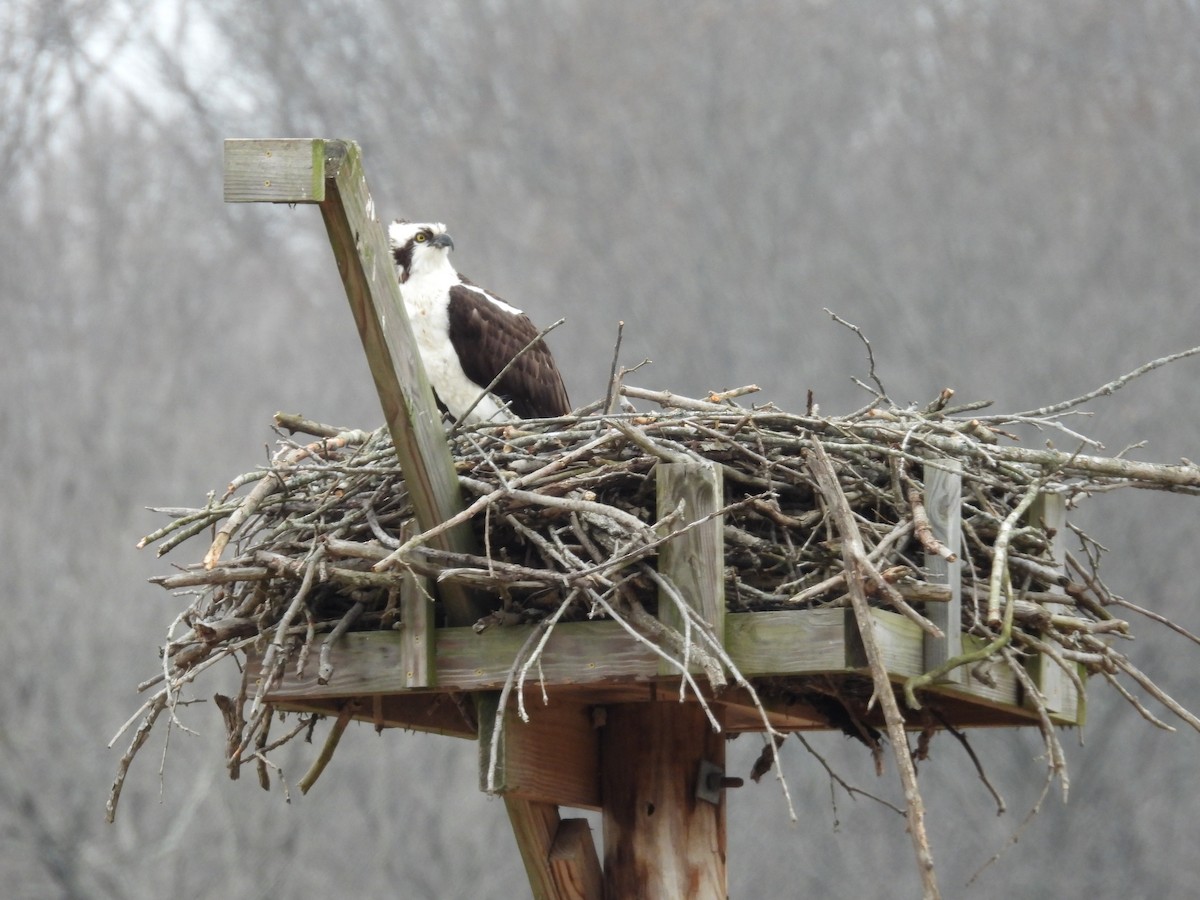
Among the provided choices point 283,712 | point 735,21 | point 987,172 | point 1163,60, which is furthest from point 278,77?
point 283,712

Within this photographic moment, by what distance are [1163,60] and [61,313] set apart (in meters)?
9.21

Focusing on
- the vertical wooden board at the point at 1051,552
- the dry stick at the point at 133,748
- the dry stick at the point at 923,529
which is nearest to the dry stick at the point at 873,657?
the dry stick at the point at 923,529

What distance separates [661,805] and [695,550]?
88 cm

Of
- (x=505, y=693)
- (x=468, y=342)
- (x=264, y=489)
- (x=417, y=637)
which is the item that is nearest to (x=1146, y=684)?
(x=505, y=693)

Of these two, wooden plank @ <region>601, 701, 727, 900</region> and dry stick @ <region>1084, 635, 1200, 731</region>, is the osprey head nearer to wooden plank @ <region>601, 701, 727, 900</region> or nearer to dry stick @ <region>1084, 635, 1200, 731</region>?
wooden plank @ <region>601, 701, 727, 900</region>

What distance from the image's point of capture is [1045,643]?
3861 mm

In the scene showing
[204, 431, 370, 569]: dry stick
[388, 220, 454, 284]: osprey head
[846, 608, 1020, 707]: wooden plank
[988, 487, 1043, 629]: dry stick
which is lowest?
[846, 608, 1020, 707]: wooden plank

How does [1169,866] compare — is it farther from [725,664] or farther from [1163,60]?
[725,664]

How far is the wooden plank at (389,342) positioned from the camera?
324 cm

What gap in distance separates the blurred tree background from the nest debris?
8283 millimetres

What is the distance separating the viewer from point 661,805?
13.7 ft

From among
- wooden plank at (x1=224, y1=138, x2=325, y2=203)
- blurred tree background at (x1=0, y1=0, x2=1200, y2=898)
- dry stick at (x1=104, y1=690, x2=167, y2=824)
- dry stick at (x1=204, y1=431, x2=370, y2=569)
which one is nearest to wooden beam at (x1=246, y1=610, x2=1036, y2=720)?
dry stick at (x1=104, y1=690, x2=167, y2=824)

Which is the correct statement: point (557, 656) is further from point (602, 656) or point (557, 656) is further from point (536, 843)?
point (536, 843)

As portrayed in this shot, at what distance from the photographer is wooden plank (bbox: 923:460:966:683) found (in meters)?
3.71
